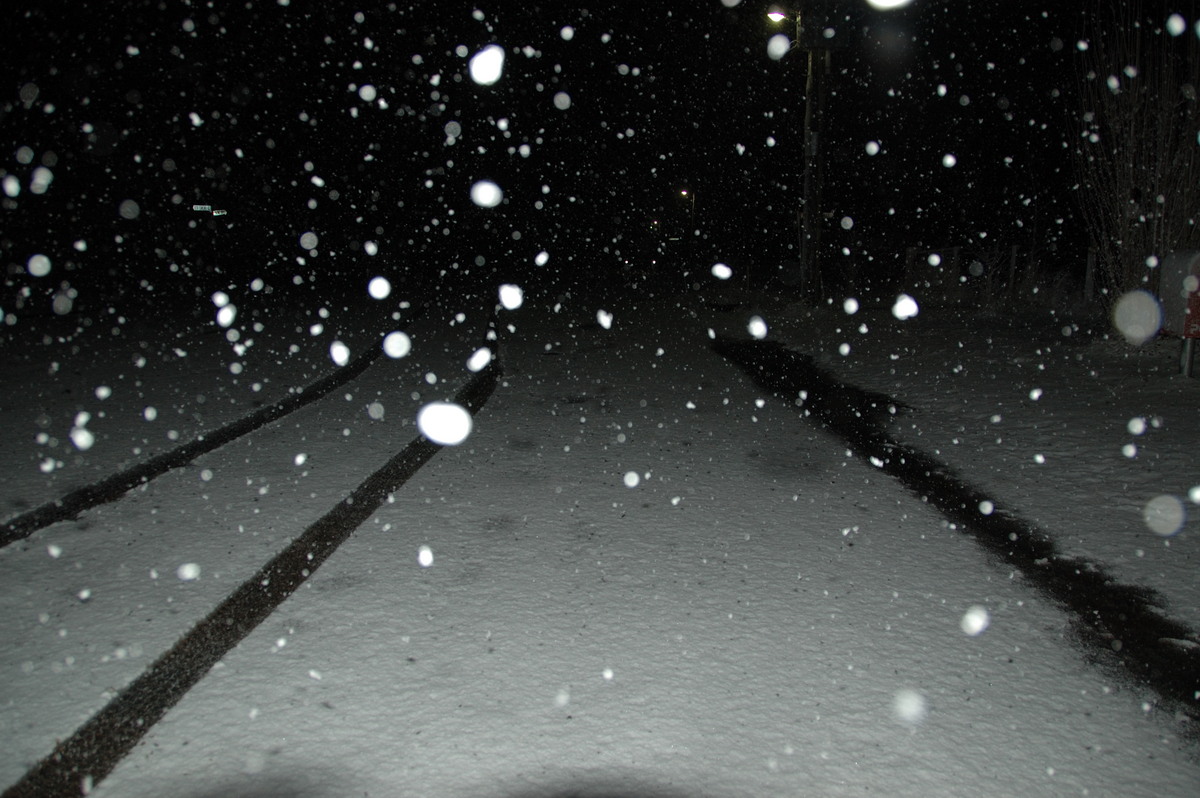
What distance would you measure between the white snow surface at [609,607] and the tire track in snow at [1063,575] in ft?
0.37

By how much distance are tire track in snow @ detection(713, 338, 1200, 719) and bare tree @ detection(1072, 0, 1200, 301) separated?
569cm

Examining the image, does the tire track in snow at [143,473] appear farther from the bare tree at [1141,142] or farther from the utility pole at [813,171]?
the utility pole at [813,171]

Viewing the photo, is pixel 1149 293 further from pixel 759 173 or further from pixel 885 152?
pixel 759 173

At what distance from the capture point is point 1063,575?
161 inches

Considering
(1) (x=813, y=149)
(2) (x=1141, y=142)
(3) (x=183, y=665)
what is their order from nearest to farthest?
(3) (x=183, y=665) → (2) (x=1141, y=142) → (1) (x=813, y=149)

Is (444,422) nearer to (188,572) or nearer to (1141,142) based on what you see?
(188,572)

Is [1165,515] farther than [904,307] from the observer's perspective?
No

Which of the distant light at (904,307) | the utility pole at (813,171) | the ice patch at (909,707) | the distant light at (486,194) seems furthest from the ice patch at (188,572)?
the distant light at (486,194)

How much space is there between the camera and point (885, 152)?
21.8m

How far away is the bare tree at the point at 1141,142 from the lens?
10625 millimetres

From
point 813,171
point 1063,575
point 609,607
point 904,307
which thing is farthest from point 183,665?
point 904,307

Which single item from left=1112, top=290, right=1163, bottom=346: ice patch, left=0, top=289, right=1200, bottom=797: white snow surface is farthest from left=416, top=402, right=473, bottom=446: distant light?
left=1112, top=290, right=1163, bottom=346: ice patch

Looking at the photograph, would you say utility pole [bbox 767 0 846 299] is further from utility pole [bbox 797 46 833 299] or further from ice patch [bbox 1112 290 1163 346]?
ice patch [bbox 1112 290 1163 346]

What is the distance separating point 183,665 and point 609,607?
166 cm
